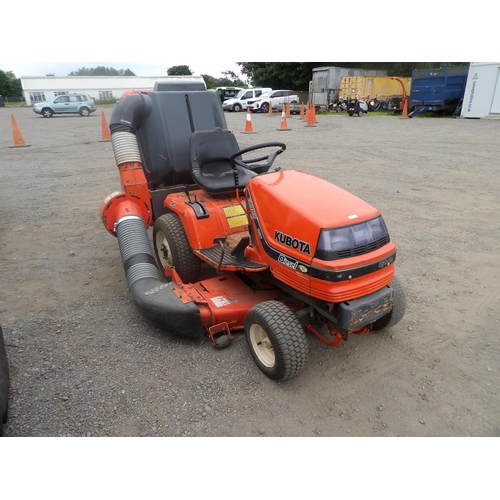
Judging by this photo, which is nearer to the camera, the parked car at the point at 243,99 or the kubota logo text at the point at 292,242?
the kubota logo text at the point at 292,242

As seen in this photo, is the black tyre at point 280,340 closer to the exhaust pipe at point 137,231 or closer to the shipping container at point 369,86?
the exhaust pipe at point 137,231

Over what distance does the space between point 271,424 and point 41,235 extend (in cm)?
428

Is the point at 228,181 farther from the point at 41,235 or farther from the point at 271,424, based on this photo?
the point at 41,235

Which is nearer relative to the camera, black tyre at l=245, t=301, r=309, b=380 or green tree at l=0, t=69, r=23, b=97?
black tyre at l=245, t=301, r=309, b=380

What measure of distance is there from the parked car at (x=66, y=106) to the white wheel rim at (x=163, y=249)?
23806 mm

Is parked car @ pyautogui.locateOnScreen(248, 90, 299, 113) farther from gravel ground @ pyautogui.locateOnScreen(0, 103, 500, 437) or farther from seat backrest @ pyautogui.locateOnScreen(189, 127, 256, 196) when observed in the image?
seat backrest @ pyautogui.locateOnScreen(189, 127, 256, 196)

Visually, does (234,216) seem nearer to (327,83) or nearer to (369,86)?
(369,86)

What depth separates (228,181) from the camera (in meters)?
3.71

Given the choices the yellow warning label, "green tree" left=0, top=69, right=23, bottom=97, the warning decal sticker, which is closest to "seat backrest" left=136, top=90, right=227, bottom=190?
the yellow warning label

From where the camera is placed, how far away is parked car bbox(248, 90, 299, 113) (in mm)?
24500

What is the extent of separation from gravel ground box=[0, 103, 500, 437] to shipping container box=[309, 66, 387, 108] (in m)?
21.8

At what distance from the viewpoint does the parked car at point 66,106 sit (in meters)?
23.6

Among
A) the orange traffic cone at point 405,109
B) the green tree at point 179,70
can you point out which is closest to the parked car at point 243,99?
the orange traffic cone at point 405,109

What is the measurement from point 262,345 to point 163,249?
168 centimetres
